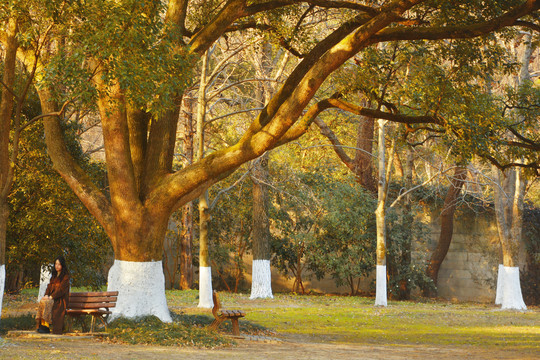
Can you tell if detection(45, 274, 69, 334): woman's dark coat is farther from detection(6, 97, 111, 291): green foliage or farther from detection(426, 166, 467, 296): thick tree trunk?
detection(426, 166, 467, 296): thick tree trunk

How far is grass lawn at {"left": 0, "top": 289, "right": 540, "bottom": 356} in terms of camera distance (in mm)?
11938

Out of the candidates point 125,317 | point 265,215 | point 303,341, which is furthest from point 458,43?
point 265,215

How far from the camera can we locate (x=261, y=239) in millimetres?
20953

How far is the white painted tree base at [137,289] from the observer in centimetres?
1097

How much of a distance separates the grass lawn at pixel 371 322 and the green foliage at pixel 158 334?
1722 mm

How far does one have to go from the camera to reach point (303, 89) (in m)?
10.2

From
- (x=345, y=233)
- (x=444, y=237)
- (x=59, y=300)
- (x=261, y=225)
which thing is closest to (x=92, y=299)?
(x=59, y=300)

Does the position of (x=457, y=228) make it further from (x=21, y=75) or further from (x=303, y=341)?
(x=21, y=75)

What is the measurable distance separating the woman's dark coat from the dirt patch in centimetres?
46

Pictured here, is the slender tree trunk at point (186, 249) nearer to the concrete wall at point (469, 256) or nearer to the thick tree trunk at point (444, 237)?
the concrete wall at point (469, 256)

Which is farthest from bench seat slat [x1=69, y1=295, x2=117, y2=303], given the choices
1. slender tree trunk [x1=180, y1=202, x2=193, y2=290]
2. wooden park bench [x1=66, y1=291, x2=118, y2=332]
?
slender tree trunk [x1=180, y1=202, x2=193, y2=290]

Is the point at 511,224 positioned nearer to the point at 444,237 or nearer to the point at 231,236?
the point at 444,237

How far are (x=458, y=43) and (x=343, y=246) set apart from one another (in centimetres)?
1373

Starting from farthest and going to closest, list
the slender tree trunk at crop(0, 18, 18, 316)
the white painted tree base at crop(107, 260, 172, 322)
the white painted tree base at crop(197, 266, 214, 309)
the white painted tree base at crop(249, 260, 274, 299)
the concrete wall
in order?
the concrete wall
the white painted tree base at crop(249, 260, 274, 299)
the white painted tree base at crop(197, 266, 214, 309)
the white painted tree base at crop(107, 260, 172, 322)
the slender tree trunk at crop(0, 18, 18, 316)
